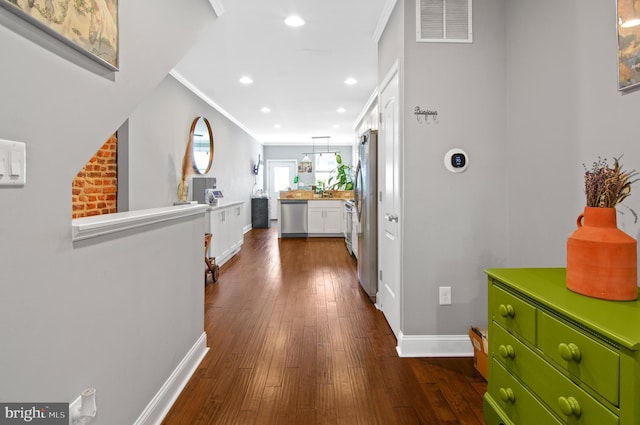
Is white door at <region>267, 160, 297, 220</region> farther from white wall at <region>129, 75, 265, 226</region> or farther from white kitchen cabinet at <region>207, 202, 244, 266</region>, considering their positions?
white kitchen cabinet at <region>207, 202, 244, 266</region>

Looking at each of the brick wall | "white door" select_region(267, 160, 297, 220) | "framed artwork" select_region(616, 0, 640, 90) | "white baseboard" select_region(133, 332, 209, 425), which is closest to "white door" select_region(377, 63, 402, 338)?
"framed artwork" select_region(616, 0, 640, 90)

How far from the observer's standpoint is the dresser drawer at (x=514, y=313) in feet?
4.20

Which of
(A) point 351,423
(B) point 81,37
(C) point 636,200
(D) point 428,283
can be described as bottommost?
(A) point 351,423

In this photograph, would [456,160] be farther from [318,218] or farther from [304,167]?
[304,167]

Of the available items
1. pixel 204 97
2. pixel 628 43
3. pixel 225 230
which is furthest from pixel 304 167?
pixel 628 43

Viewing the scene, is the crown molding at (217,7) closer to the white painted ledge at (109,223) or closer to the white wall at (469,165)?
the white wall at (469,165)

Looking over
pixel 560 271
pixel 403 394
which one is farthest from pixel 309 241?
pixel 560 271

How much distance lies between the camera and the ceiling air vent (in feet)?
7.77

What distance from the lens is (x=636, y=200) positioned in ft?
4.51

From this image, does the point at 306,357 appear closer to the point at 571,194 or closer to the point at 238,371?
the point at 238,371

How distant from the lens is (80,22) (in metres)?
1.18

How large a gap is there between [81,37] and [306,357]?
6.94 ft

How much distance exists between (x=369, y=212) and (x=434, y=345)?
5.10ft

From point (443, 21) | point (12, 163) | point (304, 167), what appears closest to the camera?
point (12, 163)
